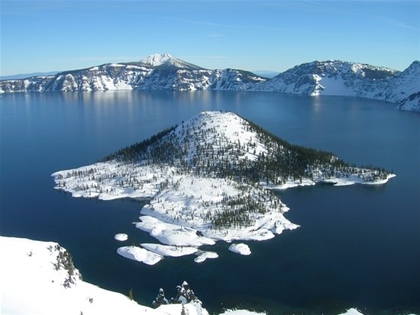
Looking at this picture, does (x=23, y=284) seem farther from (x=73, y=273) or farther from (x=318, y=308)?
(x=318, y=308)

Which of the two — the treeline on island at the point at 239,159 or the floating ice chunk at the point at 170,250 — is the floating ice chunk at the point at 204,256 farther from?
the treeline on island at the point at 239,159

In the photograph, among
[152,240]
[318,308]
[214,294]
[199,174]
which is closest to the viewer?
[318,308]

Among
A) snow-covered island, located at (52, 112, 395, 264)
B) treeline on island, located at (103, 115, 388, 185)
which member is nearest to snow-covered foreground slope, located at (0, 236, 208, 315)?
snow-covered island, located at (52, 112, 395, 264)

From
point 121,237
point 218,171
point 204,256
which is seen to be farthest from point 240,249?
point 218,171

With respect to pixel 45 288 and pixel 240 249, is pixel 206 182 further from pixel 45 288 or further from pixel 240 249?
pixel 45 288

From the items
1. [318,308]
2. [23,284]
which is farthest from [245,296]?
[23,284]

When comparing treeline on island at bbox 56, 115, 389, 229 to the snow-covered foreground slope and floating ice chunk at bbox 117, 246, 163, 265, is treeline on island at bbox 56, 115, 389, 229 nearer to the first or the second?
floating ice chunk at bbox 117, 246, 163, 265
